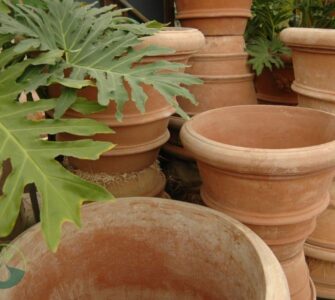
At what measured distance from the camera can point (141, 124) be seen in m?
1.10

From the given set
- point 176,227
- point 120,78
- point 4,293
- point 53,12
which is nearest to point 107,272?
point 176,227

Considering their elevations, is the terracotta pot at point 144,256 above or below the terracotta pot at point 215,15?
below

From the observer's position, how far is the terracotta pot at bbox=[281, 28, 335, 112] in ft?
3.78

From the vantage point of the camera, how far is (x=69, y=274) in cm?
97

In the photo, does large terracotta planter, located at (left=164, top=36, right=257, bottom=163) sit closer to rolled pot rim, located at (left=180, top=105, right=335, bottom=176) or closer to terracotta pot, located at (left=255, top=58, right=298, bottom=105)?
terracotta pot, located at (left=255, top=58, right=298, bottom=105)

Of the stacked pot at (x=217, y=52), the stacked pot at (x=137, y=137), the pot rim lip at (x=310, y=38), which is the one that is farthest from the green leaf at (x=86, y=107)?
the stacked pot at (x=217, y=52)

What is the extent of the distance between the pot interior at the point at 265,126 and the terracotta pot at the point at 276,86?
489 millimetres

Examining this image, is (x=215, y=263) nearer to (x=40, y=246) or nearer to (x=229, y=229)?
(x=229, y=229)

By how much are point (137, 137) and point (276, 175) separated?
394 mm

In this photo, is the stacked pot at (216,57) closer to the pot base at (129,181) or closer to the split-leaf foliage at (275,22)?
the split-leaf foliage at (275,22)

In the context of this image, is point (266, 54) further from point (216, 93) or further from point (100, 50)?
point (100, 50)

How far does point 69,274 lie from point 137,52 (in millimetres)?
523

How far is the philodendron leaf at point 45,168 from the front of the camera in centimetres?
59

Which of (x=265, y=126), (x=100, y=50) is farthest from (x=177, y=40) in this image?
(x=265, y=126)
